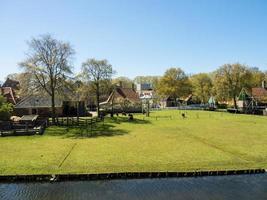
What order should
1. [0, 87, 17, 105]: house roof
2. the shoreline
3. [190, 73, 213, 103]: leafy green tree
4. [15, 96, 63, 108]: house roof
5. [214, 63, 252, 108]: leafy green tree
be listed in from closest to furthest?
the shoreline, [15, 96, 63, 108]: house roof, [0, 87, 17, 105]: house roof, [214, 63, 252, 108]: leafy green tree, [190, 73, 213, 103]: leafy green tree

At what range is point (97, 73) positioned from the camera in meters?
61.0

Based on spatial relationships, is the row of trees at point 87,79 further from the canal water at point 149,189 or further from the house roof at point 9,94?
the canal water at point 149,189

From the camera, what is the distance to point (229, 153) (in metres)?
24.5

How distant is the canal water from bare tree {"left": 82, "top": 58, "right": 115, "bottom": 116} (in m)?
42.8

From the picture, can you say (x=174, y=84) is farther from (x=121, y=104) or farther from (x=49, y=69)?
(x=49, y=69)

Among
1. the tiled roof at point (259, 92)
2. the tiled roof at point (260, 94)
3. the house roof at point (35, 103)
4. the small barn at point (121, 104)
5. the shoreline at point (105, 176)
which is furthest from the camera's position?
the tiled roof at point (259, 92)

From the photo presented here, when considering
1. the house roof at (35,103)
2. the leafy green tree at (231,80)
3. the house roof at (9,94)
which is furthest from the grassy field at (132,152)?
the leafy green tree at (231,80)

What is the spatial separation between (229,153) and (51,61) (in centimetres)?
3019

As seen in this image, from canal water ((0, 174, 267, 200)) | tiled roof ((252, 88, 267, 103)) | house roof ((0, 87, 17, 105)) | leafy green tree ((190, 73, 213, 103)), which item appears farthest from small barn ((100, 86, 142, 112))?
canal water ((0, 174, 267, 200))

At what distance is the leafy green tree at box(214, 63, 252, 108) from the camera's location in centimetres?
8381

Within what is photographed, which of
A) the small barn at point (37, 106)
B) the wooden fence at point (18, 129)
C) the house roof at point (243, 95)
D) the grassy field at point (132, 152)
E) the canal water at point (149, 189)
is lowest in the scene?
the canal water at point (149, 189)

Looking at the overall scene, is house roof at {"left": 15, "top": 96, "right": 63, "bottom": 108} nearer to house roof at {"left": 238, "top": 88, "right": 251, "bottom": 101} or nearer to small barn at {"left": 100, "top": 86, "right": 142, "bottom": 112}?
small barn at {"left": 100, "top": 86, "right": 142, "bottom": 112}

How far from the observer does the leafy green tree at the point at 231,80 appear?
8381cm

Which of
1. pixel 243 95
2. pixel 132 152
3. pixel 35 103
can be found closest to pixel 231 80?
pixel 243 95
